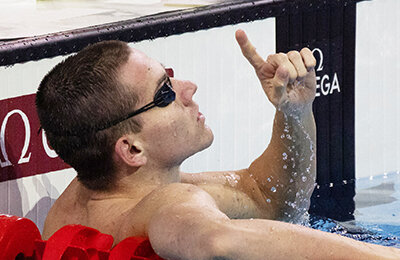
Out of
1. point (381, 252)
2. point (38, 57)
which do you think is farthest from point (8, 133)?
point (381, 252)

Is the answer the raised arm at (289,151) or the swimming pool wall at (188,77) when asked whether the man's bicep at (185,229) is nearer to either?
the raised arm at (289,151)

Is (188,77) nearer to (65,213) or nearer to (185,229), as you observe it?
(65,213)

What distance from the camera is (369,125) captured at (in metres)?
3.49

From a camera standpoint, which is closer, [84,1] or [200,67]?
[200,67]

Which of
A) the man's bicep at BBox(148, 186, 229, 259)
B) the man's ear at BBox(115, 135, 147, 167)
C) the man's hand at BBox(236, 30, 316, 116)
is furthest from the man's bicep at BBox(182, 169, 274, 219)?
the man's bicep at BBox(148, 186, 229, 259)

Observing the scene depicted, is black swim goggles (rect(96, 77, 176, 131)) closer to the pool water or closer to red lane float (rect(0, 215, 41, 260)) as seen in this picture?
red lane float (rect(0, 215, 41, 260))

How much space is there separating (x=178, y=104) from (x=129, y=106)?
0.14m

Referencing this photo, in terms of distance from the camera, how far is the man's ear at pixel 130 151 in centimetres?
176

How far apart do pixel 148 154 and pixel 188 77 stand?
111 cm

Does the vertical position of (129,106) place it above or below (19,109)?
above

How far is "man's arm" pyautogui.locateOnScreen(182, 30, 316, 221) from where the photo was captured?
212 centimetres

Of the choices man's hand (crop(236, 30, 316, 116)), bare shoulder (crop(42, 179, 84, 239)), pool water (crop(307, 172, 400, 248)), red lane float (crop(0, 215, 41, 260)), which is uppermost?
man's hand (crop(236, 30, 316, 116))

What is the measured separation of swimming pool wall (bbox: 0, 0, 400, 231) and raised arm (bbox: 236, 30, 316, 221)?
2.08 feet

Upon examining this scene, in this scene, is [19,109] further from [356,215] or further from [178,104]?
[356,215]
